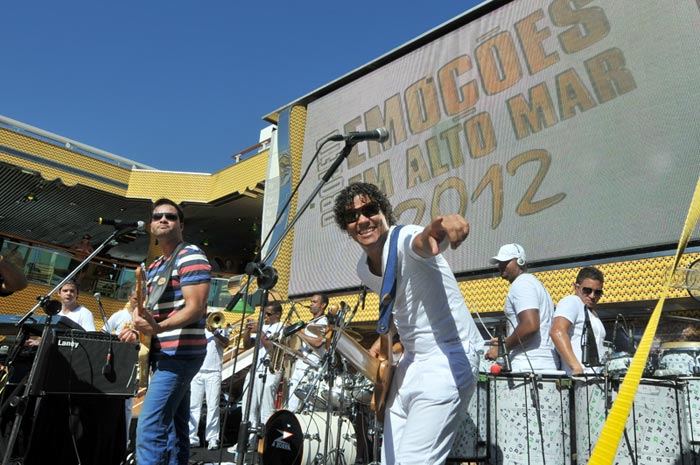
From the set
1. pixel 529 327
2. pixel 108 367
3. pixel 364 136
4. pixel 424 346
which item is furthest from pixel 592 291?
pixel 108 367

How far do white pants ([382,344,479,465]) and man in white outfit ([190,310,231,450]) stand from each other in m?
6.28

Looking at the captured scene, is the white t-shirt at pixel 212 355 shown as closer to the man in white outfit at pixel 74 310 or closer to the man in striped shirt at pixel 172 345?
the man in white outfit at pixel 74 310

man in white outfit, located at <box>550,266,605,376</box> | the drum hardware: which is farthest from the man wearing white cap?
the drum hardware

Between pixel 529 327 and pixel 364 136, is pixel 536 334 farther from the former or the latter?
pixel 364 136

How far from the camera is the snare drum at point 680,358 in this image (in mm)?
3568

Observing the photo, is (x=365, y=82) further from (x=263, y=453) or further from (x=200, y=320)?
(x=200, y=320)

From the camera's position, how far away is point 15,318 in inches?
257

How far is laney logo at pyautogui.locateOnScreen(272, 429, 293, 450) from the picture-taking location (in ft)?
18.7

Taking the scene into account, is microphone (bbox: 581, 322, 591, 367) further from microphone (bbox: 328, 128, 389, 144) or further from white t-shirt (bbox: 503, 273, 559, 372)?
microphone (bbox: 328, 128, 389, 144)

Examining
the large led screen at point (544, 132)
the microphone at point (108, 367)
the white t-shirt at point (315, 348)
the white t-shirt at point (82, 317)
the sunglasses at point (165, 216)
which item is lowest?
the microphone at point (108, 367)

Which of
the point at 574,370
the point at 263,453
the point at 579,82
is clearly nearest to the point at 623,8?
the point at 579,82

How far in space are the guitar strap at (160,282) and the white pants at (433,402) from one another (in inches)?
69.0

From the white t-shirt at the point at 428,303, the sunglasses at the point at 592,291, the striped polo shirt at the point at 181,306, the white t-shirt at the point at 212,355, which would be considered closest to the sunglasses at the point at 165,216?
the striped polo shirt at the point at 181,306

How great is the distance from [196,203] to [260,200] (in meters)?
2.63
